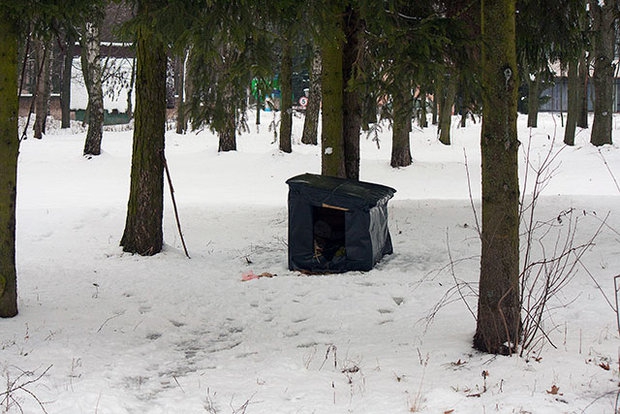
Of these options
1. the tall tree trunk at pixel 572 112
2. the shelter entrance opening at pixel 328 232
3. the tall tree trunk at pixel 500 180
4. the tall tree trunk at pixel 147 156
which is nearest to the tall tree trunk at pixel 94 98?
the tall tree trunk at pixel 147 156

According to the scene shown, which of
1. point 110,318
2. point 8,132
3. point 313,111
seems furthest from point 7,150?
point 313,111

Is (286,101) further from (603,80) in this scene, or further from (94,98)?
(603,80)

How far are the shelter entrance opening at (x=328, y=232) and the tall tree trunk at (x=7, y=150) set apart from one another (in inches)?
150

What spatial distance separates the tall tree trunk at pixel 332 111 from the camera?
9977 millimetres

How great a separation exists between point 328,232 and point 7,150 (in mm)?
4225

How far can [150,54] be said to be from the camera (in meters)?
9.12

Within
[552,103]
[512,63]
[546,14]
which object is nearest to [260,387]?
[512,63]

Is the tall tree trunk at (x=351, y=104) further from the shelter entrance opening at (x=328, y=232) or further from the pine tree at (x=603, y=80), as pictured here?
the pine tree at (x=603, y=80)

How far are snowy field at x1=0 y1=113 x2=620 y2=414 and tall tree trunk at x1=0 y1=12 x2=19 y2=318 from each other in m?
0.45

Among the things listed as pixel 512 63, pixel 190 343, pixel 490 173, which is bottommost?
pixel 190 343

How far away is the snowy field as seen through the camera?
169 inches

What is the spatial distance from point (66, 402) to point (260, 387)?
50.5 inches

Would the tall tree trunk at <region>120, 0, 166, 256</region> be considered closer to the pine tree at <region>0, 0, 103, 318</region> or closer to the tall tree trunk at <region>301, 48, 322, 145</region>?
the pine tree at <region>0, 0, 103, 318</region>

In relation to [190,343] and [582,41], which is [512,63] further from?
[582,41]
